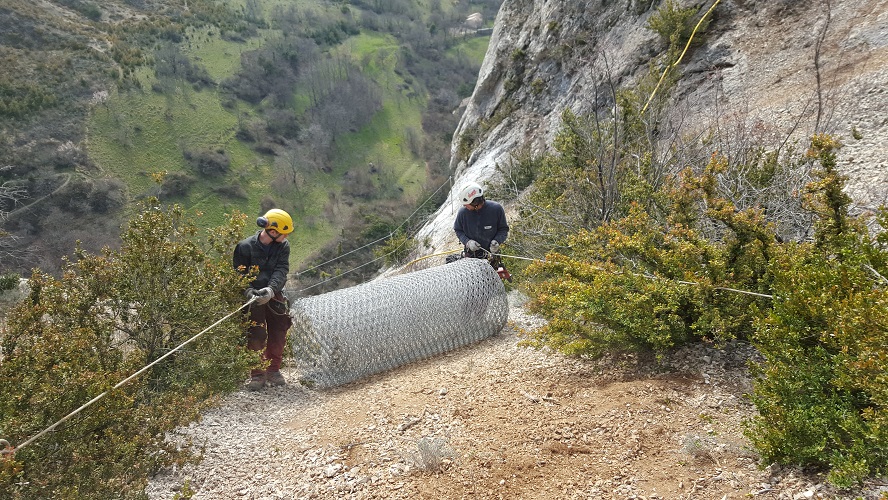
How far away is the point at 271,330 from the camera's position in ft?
19.6

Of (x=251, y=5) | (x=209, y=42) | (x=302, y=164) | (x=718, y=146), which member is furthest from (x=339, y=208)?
(x=718, y=146)

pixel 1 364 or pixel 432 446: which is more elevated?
pixel 1 364

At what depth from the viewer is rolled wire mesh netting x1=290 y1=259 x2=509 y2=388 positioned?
5758mm

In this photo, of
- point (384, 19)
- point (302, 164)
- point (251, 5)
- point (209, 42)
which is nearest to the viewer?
point (302, 164)

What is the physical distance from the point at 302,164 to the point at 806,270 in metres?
50.5

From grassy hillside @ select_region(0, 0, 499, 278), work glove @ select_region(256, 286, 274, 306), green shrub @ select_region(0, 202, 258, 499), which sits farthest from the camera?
grassy hillside @ select_region(0, 0, 499, 278)

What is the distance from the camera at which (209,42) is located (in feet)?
184

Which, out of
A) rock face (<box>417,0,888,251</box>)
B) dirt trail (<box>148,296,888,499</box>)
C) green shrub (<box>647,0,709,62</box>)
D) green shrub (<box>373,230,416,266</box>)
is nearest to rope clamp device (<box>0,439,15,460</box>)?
dirt trail (<box>148,296,888,499</box>)

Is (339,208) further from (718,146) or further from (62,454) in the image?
(62,454)

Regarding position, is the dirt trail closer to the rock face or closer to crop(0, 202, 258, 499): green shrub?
crop(0, 202, 258, 499): green shrub

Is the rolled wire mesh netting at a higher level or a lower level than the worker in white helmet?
lower

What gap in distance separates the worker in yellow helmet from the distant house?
8837cm

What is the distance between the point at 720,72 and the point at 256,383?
1241cm

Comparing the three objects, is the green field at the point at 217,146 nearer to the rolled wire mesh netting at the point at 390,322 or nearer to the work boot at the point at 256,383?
the work boot at the point at 256,383
